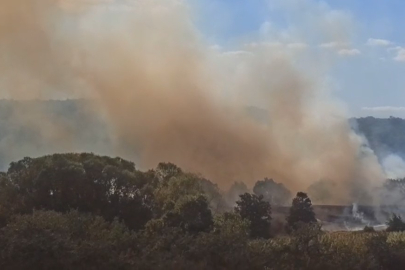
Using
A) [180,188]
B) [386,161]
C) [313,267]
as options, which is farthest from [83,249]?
[386,161]

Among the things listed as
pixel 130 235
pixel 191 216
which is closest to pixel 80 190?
pixel 191 216

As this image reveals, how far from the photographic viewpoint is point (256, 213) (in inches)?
1070

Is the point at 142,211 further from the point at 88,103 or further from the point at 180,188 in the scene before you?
the point at 88,103

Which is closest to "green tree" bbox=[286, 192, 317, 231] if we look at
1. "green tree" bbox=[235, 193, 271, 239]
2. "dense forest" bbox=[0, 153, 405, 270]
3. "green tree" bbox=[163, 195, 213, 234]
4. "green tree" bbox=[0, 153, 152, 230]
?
"green tree" bbox=[235, 193, 271, 239]

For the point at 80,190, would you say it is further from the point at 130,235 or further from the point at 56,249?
the point at 56,249

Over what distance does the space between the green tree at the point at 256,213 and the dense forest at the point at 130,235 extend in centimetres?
96

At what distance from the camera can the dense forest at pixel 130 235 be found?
1477 cm

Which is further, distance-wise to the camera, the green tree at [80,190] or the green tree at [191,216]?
the green tree at [80,190]

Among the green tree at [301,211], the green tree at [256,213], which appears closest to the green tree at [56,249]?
the green tree at [256,213]

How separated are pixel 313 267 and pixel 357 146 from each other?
129 ft

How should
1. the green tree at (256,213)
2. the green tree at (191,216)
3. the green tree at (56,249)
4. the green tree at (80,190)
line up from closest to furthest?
the green tree at (56,249) → the green tree at (191,216) → the green tree at (80,190) → the green tree at (256,213)

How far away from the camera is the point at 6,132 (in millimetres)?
69250

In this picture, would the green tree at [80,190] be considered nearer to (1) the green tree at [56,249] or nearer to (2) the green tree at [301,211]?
(1) the green tree at [56,249]

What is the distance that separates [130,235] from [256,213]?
458 inches
